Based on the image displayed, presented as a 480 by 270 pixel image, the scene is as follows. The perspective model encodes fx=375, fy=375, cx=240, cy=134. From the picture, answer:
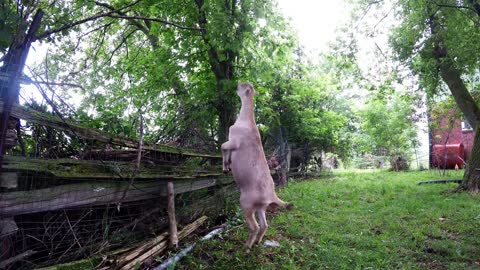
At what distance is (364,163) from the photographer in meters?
27.5

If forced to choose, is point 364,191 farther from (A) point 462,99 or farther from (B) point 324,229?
(B) point 324,229

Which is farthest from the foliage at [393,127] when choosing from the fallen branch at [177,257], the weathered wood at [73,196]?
the weathered wood at [73,196]

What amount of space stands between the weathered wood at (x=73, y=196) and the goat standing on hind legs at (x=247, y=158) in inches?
Answer: 50.1

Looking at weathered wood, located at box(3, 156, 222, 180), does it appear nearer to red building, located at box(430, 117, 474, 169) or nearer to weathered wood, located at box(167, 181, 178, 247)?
weathered wood, located at box(167, 181, 178, 247)

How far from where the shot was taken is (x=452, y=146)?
19688 millimetres

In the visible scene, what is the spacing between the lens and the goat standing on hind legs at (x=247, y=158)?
3766mm

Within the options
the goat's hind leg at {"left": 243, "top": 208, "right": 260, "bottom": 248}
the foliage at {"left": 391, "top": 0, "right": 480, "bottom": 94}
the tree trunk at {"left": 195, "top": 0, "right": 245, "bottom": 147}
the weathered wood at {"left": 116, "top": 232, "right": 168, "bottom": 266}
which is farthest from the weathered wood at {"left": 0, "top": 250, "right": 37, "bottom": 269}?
the foliage at {"left": 391, "top": 0, "right": 480, "bottom": 94}

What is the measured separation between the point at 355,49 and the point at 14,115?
41.7 ft

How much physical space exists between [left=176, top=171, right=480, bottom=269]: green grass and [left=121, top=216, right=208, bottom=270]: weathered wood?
30 cm

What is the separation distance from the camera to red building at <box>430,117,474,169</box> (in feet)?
59.9

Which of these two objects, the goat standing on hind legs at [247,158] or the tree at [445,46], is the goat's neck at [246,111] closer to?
the goat standing on hind legs at [247,158]

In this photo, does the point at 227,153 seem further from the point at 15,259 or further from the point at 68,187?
the point at 15,259

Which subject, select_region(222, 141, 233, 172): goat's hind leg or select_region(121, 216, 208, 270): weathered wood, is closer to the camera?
select_region(222, 141, 233, 172): goat's hind leg

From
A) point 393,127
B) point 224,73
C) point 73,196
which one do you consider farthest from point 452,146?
point 73,196
